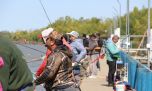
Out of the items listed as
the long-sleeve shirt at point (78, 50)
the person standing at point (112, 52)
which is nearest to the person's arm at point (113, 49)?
the person standing at point (112, 52)

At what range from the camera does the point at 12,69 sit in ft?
12.4

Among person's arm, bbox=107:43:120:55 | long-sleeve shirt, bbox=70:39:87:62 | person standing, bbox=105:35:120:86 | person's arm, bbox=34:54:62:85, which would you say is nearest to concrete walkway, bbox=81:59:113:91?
person standing, bbox=105:35:120:86

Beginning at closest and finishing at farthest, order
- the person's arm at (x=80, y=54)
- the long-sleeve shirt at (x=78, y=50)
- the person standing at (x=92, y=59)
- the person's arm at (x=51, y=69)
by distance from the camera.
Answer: the person's arm at (x=51, y=69) < the person's arm at (x=80, y=54) < the long-sleeve shirt at (x=78, y=50) < the person standing at (x=92, y=59)

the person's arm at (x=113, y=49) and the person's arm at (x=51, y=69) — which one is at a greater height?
the person's arm at (x=51, y=69)

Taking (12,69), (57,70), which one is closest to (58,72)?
(57,70)

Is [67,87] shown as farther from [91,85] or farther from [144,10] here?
[144,10]

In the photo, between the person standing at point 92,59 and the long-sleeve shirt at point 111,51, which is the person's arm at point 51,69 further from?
the person standing at point 92,59

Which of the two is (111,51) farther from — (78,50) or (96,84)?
(78,50)

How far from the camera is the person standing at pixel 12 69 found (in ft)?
12.1

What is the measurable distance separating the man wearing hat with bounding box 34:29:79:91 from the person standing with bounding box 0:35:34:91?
10.9 feet

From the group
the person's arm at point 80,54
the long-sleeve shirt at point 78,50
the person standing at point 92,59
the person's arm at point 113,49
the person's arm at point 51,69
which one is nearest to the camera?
the person's arm at point 51,69

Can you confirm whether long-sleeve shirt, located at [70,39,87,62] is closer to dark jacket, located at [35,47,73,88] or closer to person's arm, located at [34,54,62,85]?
dark jacket, located at [35,47,73,88]

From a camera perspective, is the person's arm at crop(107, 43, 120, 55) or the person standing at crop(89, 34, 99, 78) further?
the person standing at crop(89, 34, 99, 78)

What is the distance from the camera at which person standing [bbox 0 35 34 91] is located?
3.70 metres
